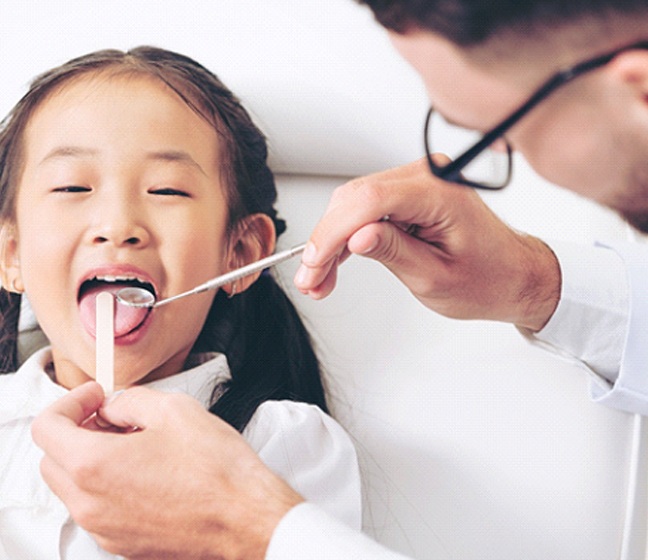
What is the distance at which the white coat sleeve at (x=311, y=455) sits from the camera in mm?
1075

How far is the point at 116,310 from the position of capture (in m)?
1.09

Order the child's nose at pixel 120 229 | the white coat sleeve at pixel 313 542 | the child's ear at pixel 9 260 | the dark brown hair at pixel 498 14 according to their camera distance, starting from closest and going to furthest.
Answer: the dark brown hair at pixel 498 14 < the white coat sleeve at pixel 313 542 < the child's nose at pixel 120 229 < the child's ear at pixel 9 260

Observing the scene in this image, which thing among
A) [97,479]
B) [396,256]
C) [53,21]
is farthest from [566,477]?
[53,21]

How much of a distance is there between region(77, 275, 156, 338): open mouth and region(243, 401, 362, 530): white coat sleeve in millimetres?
195

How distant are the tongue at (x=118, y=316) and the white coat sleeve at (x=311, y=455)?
19cm

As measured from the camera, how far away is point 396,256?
1062mm

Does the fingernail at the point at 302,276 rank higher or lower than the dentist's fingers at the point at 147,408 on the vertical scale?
higher

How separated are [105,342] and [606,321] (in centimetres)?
67

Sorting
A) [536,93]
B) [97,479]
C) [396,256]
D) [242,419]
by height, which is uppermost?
[536,93]

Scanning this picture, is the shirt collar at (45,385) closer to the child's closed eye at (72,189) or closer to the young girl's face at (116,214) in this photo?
the young girl's face at (116,214)

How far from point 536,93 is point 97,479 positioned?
19.7 inches

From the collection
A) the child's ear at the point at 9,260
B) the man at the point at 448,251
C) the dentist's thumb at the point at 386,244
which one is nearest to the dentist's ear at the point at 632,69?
the man at the point at 448,251

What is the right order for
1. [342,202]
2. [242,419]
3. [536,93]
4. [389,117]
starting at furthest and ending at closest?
[389,117]
[242,419]
[342,202]
[536,93]

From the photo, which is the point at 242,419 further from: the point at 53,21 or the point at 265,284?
the point at 53,21
